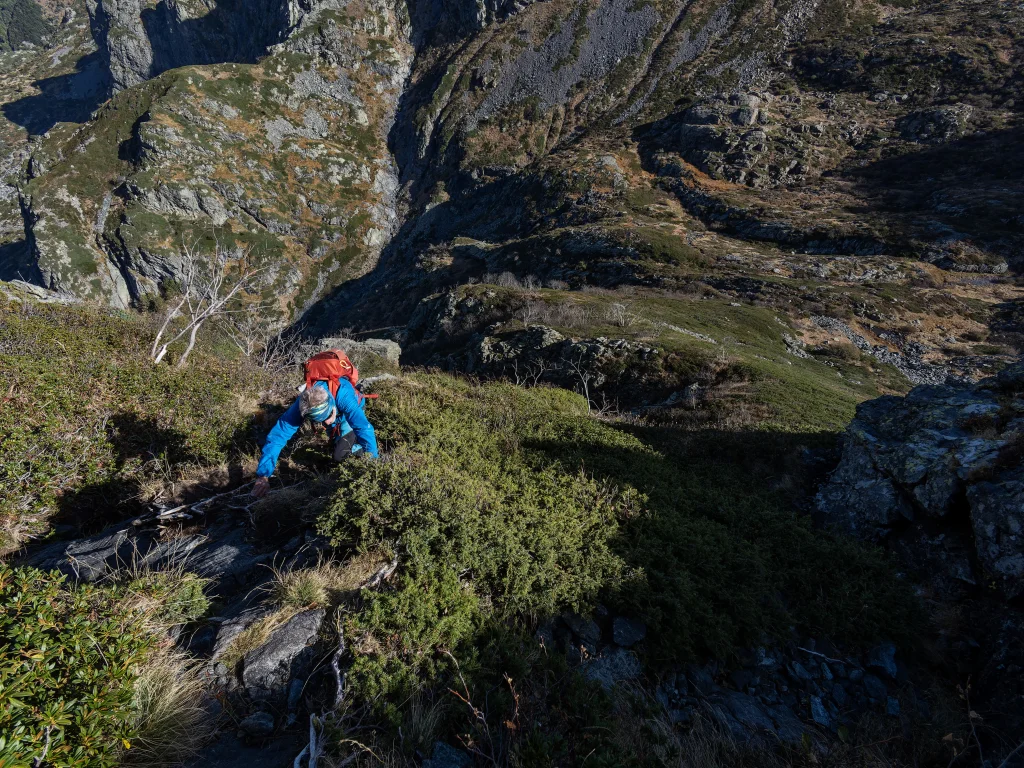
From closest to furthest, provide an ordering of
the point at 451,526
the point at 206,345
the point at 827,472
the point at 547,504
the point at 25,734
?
1. the point at 25,734
2. the point at 451,526
3. the point at 547,504
4. the point at 827,472
5. the point at 206,345

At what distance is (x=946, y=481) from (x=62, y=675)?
409 inches

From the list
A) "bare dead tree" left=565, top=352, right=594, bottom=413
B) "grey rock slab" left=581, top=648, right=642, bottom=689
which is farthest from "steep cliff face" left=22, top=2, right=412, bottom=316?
"grey rock slab" left=581, top=648, right=642, bottom=689

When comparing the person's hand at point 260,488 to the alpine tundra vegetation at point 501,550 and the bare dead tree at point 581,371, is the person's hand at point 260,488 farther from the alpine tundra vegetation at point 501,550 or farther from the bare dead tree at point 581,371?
the bare dead tree at point 581,371

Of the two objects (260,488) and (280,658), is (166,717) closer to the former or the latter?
(280,658)

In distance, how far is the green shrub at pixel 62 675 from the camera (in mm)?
1982

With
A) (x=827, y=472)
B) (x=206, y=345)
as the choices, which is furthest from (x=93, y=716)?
(x=206, y=345)

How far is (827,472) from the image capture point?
29.7ft

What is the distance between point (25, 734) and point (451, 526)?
10.2 ft

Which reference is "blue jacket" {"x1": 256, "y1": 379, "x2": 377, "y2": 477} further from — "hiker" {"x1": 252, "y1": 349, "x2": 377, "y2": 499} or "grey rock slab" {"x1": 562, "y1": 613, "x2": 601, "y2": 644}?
"grey rock slab" {"x1": 562, "y1": 613, "x2": 601, "y2": 644}

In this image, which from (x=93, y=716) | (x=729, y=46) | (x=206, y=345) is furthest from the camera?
(x=729, y=46)

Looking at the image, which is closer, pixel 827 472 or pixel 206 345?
pixel 827 472

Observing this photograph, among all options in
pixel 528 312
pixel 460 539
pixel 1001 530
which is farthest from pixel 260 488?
pixel 528 312

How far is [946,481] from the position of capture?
267 inches

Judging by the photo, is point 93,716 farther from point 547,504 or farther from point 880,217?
point 880,217
